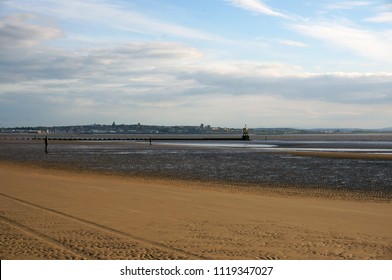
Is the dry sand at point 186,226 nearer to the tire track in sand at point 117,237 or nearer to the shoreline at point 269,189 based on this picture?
the tire track in sand at point 117,237

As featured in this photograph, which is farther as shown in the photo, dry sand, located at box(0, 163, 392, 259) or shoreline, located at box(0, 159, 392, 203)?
shoreline, located at box(0, 159, 392, 203)

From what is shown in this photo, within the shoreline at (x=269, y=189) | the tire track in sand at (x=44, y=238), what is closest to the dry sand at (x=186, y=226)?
the tire track in sand at (x=44, y=238)

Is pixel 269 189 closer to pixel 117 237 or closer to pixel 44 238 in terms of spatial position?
pixel 117 237

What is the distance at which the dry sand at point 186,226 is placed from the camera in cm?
880

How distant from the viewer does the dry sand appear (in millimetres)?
8797

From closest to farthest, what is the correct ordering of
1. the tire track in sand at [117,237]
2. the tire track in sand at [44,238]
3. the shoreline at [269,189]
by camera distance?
the tire track in sand at [44,238]
the tire track in sand at [117,237]
the shoreline at [269,189]

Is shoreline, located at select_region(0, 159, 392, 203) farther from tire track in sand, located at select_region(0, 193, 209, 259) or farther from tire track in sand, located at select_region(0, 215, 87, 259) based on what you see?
tire track in sand, located at select_region(0, 215, 87, 259)

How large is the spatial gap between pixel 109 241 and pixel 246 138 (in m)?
109

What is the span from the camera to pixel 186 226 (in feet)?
36.8

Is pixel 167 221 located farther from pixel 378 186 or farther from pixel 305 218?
pixel 378 186

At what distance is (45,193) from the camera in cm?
1667

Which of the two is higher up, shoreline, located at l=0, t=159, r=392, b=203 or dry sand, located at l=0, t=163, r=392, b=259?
dry sand, located at l=0, t=163, r=392, b=259

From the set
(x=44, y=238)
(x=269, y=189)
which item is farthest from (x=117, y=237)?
(x=269, y=189)

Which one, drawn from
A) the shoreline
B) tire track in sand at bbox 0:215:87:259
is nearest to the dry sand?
tire track in sand at bbox 0:215:87:259
